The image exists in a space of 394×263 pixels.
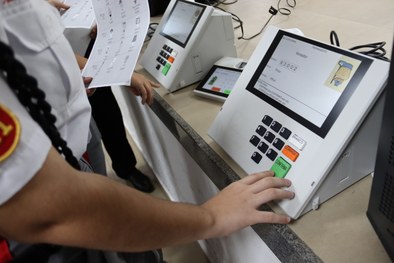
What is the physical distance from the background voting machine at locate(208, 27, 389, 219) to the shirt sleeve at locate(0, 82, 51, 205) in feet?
1.17

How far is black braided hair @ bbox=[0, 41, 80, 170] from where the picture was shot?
306mm

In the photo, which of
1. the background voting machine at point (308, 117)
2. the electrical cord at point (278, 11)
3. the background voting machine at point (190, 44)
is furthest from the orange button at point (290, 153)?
the electrical cord at point (278, 11)

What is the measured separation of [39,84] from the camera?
374mm

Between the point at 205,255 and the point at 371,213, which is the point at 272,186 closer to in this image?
the point at 371,213

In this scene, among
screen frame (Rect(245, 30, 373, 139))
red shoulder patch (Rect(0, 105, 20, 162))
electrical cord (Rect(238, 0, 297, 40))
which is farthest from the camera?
electrical cord (Rect(238, 0, 297, 40))

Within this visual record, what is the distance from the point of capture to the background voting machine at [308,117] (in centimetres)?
45

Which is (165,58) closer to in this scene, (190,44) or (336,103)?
(190,44)

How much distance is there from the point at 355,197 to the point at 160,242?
31cm

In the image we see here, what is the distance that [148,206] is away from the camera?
15.7 inches

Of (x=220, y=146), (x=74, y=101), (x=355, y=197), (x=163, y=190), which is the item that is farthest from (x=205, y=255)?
(x=74, y=101)

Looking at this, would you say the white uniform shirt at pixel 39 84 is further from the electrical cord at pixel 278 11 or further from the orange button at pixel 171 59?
the electrical cord at pixel 278 11

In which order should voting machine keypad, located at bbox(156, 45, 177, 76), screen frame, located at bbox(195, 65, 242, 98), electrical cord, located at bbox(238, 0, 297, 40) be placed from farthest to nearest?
electrical cord, located at bbox(238, 0, 297, 40) < voting machine keypad, located at bbox(156, 45, 177, 76) < screen frame, located at bbox(195, 65, 242, 98)

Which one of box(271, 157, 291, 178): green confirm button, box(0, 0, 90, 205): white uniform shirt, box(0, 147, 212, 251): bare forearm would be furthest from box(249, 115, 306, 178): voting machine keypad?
box(0, 0, 90, 205): white uniform shirt

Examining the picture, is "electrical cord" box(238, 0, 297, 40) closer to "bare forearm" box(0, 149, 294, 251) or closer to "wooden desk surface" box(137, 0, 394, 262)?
"wooden desk surface" box(137, 0, 394, 262)
